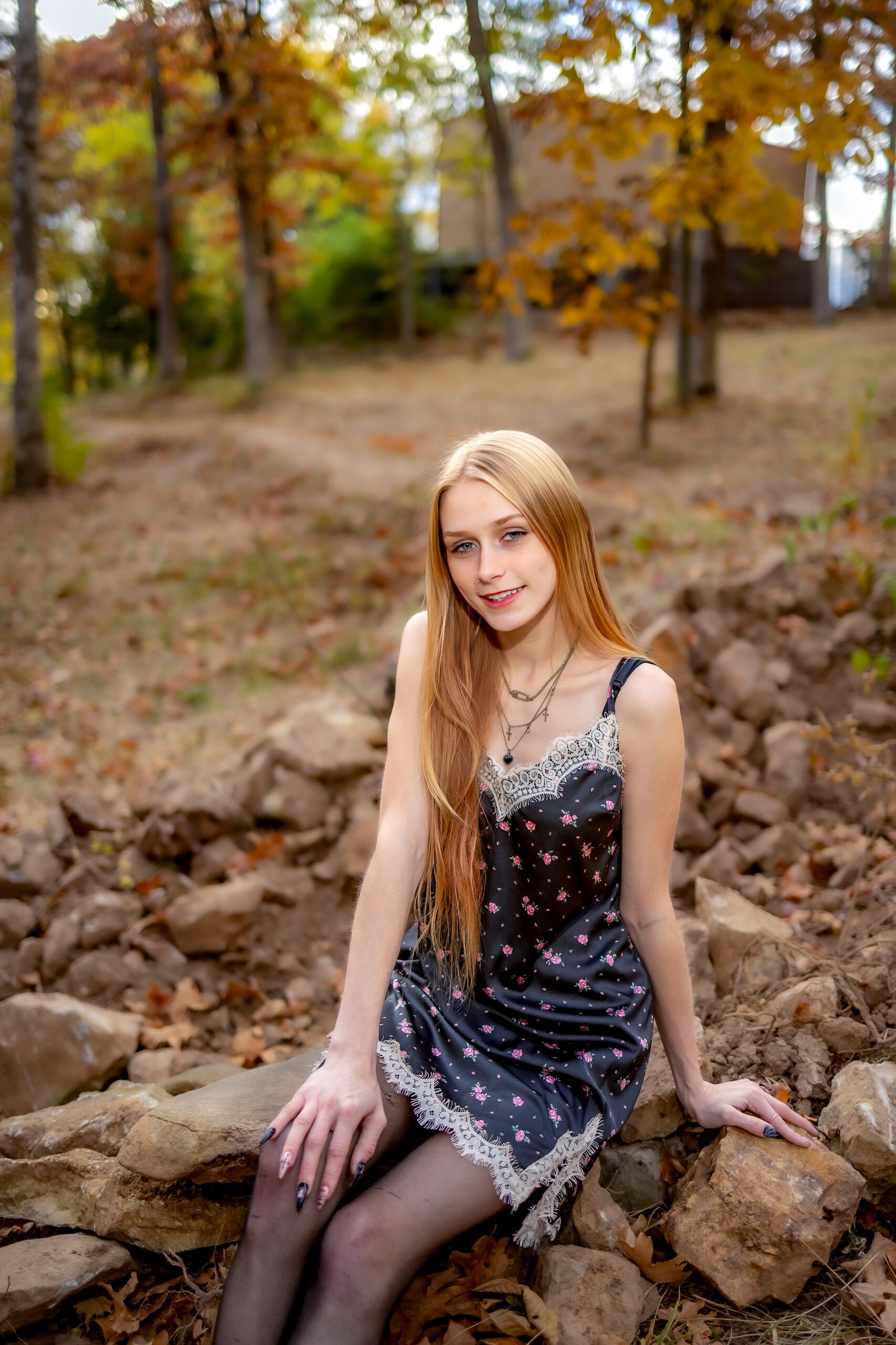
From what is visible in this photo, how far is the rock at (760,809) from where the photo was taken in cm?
370

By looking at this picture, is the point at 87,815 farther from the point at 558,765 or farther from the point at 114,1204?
the point at 558,765

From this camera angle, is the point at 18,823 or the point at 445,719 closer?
the point at 445,719

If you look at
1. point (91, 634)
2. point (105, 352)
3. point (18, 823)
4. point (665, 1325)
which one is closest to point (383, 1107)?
point (665, 1325)

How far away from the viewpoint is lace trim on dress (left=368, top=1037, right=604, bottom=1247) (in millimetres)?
1865

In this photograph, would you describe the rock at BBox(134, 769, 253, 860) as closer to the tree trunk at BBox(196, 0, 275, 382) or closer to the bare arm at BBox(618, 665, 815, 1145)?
the bare arm at BBox(618, 665, 815, 1145)

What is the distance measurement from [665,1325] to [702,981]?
3.44ft

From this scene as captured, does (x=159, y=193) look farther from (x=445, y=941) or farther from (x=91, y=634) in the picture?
(x=445, y=941)

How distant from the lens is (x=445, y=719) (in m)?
2.15

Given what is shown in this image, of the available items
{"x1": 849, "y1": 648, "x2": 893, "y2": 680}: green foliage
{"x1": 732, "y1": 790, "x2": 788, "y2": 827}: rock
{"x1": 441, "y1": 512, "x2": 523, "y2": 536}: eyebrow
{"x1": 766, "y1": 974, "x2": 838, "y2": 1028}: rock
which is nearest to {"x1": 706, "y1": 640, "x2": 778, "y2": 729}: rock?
{"x1": 849, "y1": 648, "x2": 893, "y2": 680}: green foliage

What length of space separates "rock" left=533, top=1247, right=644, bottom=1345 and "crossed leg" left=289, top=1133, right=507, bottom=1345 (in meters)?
0.21

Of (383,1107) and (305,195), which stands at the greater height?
(305,195)

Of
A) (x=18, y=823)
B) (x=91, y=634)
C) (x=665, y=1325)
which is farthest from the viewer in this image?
(x=91, y=634)

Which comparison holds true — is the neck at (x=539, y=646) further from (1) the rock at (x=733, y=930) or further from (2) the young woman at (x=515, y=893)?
(1) the rock at (x=733, y=930)

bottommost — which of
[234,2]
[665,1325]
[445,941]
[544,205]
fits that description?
[665,1325]
